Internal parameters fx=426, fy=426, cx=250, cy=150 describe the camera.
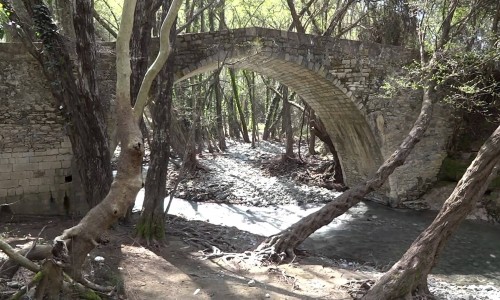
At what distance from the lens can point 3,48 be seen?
6895 millimetres

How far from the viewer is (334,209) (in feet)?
23.0

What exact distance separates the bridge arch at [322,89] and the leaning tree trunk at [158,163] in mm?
2410

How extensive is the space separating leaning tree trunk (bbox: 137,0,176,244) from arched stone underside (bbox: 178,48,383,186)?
8.48 ft

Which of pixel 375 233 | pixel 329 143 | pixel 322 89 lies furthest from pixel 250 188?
pixel 375 233

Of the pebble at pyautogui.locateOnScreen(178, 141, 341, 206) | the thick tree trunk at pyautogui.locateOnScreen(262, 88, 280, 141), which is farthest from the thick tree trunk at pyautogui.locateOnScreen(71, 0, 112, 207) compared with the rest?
the thick tree trunk at pyautogui.locateOnScreen(262, 88, 280, 141)

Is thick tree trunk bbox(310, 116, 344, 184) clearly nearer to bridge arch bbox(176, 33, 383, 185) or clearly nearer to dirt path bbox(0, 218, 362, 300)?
bridge arch bbox(176, 33, 383, 185)

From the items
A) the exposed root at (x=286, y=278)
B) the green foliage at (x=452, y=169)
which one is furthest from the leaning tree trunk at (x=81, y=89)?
the green foliage at (x=452, y=169)

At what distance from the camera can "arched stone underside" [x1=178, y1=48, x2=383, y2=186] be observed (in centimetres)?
934

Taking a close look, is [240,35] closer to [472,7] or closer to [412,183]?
[472,7]

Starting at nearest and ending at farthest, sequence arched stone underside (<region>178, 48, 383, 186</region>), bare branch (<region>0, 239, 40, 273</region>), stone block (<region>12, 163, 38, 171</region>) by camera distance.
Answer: bare branch (<region>0, 239, 40, 273</region>), stone block (<region>12, 163, 38, 171</region>), arched stone underside (<region>178, 48, 383, 186</region>)

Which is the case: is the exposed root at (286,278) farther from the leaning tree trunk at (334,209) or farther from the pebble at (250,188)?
the pebble at (250,188)

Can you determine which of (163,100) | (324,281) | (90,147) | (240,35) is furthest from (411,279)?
(240,35)

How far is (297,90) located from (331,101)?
104 centimetres

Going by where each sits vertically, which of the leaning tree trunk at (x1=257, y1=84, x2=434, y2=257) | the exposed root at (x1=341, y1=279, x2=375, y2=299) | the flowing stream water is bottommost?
the flowing stream water
